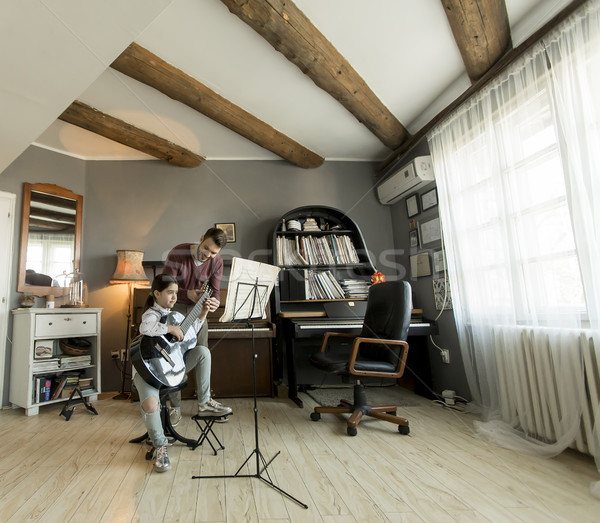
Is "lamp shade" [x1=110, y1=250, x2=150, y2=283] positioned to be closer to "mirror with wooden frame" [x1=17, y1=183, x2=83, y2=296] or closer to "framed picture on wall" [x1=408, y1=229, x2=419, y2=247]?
"mirror with wooden frame" [x1=17, y1=183, x2=83, y2=296]

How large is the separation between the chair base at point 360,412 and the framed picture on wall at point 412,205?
1758 mm

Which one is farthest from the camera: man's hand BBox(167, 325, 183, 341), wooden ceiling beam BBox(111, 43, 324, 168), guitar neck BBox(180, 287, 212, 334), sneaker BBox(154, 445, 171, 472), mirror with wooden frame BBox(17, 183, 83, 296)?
mirror with wooden frame BBox(17, 183, 83, 296)

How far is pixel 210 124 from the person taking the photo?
3.40 meters

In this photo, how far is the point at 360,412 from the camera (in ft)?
7.98

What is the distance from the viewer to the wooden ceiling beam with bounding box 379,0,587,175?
6.24 ft

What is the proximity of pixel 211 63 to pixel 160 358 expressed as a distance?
2055 millimetres

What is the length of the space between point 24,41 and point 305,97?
1.83 metres

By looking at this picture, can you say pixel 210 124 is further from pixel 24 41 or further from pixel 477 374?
pixel 477 374

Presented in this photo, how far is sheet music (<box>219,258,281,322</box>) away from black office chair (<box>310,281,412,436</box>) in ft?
2.38

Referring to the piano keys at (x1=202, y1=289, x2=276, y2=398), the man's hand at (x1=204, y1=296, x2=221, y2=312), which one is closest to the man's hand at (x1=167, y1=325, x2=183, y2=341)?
the man's hand at (x1=204, y1=296, x2=221, y2=312)

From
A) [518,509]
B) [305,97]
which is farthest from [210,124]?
[518,509]

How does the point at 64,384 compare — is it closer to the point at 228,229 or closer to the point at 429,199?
the point at 228,229

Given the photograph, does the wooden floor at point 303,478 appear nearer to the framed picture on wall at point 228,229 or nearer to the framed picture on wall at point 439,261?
the framed picture on wall at point 439,261

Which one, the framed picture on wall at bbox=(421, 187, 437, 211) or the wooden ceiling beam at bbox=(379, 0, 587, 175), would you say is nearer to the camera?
the wooden ceiling beam at bbox=(379, 0, 587, 175)
